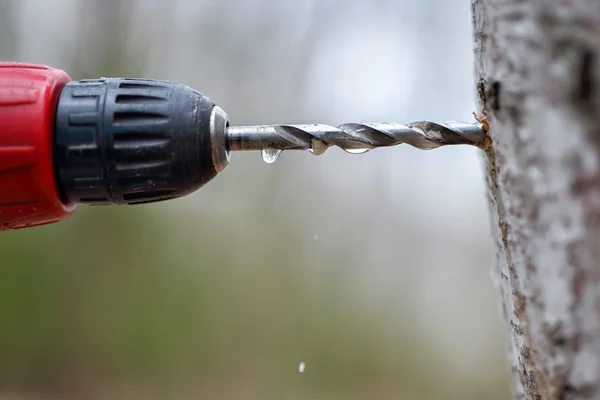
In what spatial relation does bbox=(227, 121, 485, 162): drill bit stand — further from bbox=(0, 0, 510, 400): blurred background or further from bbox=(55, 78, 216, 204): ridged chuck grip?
bbox=(0, 0, 510, 400): blurred background

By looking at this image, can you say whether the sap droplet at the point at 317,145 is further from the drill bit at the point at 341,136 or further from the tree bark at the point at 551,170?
the tree bark at the point at 551,170

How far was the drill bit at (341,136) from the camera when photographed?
34 cm

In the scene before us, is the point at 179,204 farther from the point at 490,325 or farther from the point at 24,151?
the point at 24,151

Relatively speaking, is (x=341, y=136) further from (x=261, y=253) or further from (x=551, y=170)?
(x=261, y=253)

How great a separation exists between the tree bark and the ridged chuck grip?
7.5 inches

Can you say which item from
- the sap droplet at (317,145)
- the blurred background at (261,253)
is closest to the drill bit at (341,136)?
the sap droplet at (317,145)

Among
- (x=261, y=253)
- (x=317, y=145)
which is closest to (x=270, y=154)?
(x=317, y=145)

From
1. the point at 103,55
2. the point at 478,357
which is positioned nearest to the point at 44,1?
the point at 103,55

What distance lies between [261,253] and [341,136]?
3.43 ft

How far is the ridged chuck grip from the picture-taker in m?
0.32

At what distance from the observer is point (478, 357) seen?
4.28ft

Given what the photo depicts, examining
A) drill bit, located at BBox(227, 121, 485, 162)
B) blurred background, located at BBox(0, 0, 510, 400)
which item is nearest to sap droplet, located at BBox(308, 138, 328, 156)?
drill bit, located at BBox(227, 121, 485, 162)

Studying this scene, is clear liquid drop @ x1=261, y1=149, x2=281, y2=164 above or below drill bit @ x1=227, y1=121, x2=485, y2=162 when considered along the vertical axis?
below

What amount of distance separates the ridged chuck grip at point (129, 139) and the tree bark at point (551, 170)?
190 mm
